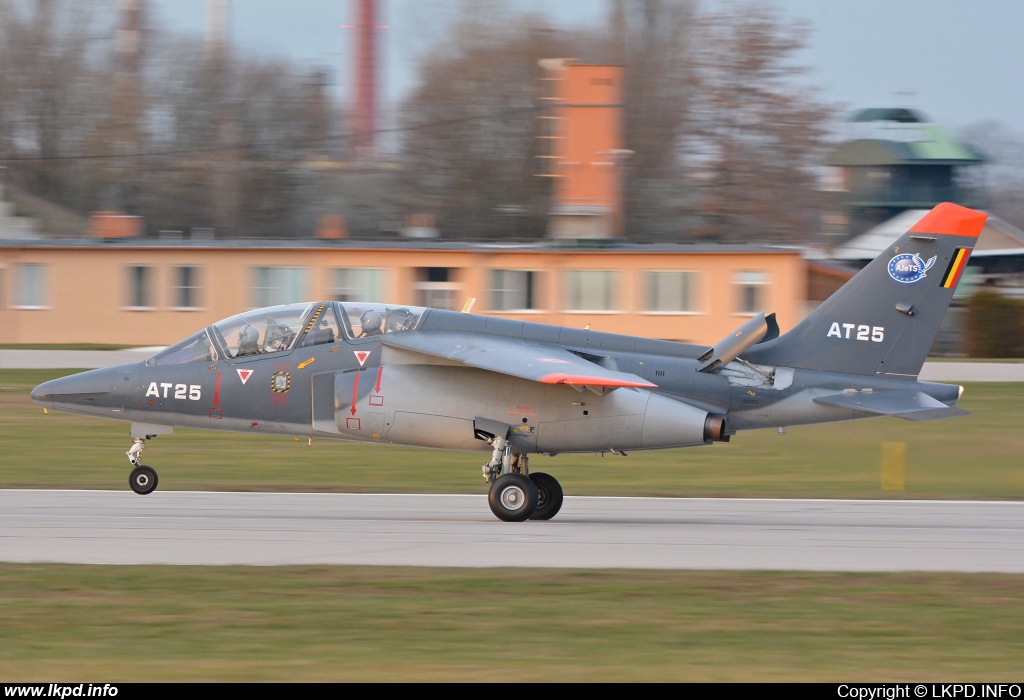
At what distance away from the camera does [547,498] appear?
48.3 ft

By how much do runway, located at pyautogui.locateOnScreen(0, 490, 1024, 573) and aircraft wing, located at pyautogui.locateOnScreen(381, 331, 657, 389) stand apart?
1756 mm

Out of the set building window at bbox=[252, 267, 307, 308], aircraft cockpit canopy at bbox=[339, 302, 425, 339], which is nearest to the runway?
aircraft cockpit canopy at bbox=[339, 302, 425, 339]

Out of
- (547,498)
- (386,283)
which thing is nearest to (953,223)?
(547,498)

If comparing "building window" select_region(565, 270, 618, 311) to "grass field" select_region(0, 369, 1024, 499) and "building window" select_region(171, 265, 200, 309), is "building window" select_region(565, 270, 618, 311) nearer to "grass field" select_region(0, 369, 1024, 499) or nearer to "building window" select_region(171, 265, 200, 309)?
"building window" select_region(171, 265, 200, 309)

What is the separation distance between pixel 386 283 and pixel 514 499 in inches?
1245

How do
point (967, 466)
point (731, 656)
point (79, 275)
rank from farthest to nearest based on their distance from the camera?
point (79, 275) < point (967, 466) < point (731, 656)

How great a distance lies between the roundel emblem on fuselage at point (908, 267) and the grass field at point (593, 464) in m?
3.19

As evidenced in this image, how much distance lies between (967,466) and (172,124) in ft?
186

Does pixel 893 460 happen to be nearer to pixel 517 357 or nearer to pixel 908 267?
pixel 908 267

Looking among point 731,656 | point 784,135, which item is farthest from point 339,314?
point 784,135

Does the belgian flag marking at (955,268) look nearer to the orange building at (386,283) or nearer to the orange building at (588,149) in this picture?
the orange building at (386,283)

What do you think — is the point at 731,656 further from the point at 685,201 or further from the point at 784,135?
the point at 784,135

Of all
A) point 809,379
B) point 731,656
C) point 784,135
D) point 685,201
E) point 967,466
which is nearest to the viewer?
point 731,656

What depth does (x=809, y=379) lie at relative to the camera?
47.4ft
